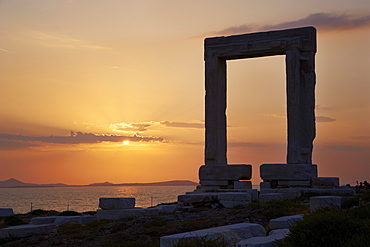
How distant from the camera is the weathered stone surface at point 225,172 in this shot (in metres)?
20.5

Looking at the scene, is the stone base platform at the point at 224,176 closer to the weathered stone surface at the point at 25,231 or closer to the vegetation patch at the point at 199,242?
the weathered stone surface at the point at 25,231

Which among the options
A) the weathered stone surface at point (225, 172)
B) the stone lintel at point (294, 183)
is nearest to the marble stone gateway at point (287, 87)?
the weathered stone surface at point (225, 172)

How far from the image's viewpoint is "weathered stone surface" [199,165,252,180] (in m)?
20.5

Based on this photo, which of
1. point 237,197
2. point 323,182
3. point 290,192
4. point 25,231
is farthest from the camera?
point 323,182

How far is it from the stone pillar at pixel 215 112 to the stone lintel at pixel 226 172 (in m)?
0.56

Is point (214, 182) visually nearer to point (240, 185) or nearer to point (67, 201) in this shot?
point (240, 185)

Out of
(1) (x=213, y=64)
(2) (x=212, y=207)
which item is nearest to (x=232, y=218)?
(2) (x=212, y=207)

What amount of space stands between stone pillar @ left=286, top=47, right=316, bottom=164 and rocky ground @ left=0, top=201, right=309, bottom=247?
22.0ft

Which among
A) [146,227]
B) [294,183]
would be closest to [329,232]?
[146,227]

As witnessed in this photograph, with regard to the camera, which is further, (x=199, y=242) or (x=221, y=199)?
(x=221, y=199)

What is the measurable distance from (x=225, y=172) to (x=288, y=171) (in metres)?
2.46

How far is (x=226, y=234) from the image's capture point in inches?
324

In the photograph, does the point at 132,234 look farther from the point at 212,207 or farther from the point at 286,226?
the point at 212,207

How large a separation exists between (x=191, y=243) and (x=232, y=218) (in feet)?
16.5
